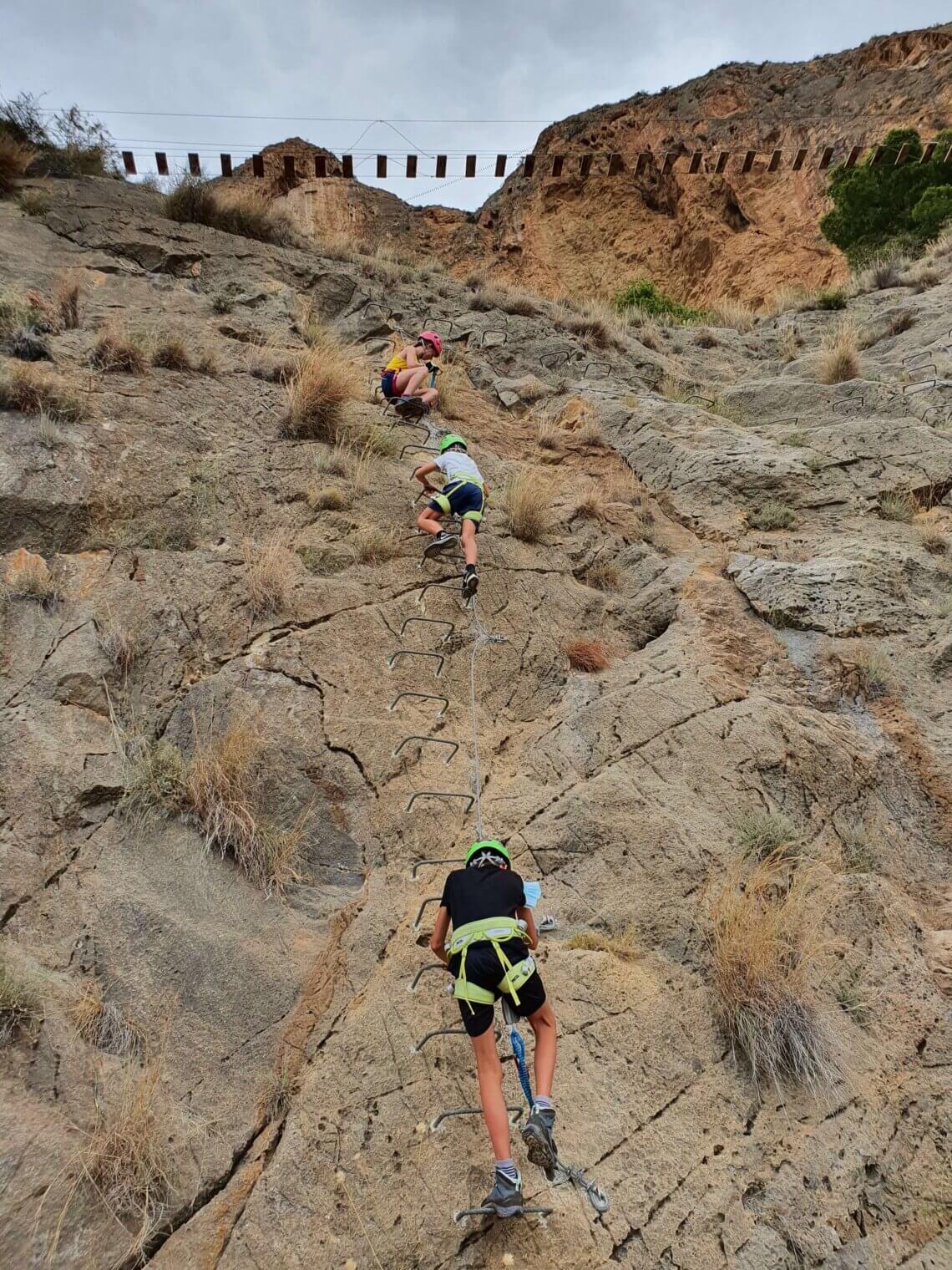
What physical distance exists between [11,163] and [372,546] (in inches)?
411

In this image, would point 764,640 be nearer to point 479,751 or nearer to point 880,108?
point 479,751

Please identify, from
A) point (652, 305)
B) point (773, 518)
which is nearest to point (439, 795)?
point (773, 518)

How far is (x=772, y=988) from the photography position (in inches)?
159

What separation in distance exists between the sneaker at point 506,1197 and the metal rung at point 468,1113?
43 centimetres

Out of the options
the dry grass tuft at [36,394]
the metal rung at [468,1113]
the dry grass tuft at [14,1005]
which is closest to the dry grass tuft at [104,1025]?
the dry grass tuft at [14,1005]

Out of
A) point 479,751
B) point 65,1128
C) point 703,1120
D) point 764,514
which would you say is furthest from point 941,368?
point 65,1128

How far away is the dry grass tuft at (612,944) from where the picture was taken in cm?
436

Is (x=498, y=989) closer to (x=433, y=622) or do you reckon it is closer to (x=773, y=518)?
(x=433, y=622)

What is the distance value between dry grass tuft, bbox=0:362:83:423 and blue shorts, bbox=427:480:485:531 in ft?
10.7

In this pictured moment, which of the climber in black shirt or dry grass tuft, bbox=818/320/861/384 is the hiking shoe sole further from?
dry grass tuft, bbox=818/320/861/384

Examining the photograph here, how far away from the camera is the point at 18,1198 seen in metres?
2.94

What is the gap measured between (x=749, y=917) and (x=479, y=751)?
6.65 feet

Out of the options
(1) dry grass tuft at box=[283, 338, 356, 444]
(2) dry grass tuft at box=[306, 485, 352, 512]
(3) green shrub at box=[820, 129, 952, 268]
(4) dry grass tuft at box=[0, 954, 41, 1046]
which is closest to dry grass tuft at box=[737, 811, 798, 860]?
(4) dry grass tuft at box=[0, 954, 41, 1046]

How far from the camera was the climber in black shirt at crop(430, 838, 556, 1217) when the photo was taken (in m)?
3.08
